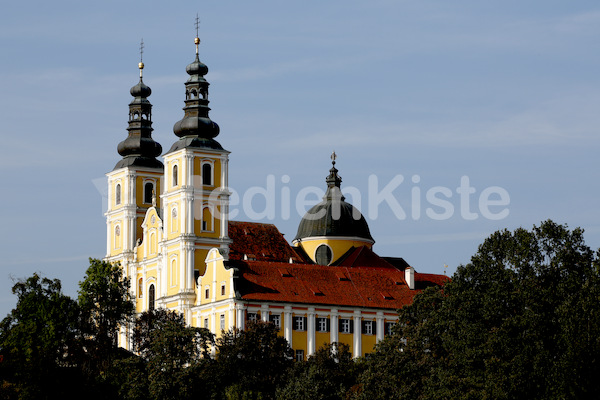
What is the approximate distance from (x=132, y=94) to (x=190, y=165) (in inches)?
609

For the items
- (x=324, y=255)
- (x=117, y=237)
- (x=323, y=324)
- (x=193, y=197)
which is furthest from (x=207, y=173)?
(x=323, y=324)

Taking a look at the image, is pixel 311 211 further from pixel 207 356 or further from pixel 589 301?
pixel 589 301

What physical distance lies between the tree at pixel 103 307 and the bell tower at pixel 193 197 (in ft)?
21.0

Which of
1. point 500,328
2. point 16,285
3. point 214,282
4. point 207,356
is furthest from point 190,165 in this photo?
point 500,328

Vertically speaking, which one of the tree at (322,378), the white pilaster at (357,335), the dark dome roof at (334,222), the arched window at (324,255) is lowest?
the tree at (322,378)

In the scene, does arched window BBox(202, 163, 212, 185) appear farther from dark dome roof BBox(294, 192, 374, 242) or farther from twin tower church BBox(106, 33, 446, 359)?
dark dome roof BBox(294, 192, 374, 242)

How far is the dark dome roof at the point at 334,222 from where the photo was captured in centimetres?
12506

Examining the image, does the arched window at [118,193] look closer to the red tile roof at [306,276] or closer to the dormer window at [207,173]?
the red tile roof at [306,276]

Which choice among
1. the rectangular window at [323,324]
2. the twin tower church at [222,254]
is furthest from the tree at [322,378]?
the rectangular window at [323,324]

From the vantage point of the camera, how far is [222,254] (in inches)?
4313

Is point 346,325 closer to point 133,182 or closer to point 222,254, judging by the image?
point 222,254

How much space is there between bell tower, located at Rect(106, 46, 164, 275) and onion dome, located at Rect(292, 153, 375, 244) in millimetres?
12108

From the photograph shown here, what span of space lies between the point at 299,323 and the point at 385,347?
26.7m

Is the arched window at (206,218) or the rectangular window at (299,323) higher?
the arched window at (206,218)
